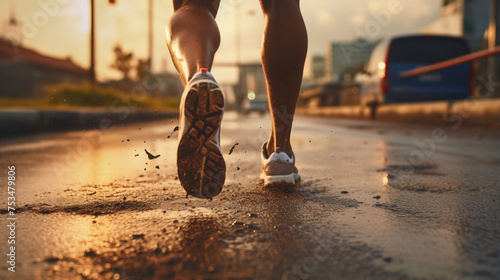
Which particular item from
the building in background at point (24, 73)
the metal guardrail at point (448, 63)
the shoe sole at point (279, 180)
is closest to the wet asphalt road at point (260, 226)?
the shoe sole at point (279, 180)

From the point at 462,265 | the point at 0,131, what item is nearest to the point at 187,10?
the point at 462,265

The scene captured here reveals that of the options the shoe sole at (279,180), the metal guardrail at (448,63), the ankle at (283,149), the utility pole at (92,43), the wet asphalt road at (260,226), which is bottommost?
the wet asphalt road at (260,226)

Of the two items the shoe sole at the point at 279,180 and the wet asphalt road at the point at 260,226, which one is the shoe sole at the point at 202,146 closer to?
the wet asphalt road at the point at 260,226

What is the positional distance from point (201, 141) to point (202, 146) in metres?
0.02

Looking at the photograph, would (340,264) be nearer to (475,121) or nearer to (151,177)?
(151,177)

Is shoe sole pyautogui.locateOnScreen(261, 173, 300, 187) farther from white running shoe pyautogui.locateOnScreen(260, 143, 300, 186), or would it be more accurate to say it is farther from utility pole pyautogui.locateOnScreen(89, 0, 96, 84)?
A: utility pole pyautogui.locateOnScreen(89, 0, 96, 84)

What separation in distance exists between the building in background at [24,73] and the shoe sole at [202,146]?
3379cm

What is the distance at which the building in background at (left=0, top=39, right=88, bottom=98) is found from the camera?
3519 cm

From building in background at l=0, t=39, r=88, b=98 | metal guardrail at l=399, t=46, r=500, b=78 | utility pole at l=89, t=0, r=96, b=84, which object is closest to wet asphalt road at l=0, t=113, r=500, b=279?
metal guardrail at l=399, t=46, r=500, b=78

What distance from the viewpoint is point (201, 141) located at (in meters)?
1.50

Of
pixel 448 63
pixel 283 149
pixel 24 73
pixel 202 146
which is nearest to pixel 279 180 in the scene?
pixel 283 149

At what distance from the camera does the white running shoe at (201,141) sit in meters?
1.49

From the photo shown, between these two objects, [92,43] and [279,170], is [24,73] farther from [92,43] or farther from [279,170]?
[279,170]

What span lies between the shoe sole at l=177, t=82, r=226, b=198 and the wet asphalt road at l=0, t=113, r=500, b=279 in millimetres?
93
